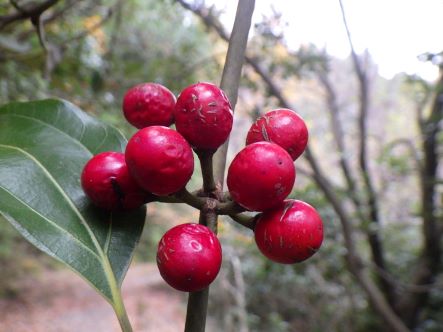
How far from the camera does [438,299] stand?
3.80m

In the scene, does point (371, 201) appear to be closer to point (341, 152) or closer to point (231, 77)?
point (341, 152)

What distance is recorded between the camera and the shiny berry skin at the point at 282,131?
683mm

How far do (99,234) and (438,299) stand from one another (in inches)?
153

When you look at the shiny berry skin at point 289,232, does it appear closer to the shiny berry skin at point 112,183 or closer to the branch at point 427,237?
the shiny berry skin at point 112,183

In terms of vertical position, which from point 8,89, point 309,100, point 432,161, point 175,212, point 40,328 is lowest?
point 40,328

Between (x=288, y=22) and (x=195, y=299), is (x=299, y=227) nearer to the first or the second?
(x=195, y=299)

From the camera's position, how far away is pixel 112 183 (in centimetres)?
67

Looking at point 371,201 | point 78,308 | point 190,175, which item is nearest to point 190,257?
point 190,175

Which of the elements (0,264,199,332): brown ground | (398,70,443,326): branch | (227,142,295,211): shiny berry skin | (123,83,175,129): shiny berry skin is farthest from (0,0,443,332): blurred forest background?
(0,264,199,332): brown ground

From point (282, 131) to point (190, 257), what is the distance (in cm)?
25

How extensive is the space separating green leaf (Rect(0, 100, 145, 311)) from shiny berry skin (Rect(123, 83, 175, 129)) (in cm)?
14

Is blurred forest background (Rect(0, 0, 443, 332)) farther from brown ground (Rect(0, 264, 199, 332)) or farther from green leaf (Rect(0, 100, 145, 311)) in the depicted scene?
brown ground (Rect(0, 264, 199, 332))

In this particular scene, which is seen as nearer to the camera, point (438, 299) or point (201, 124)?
point (201, 124)

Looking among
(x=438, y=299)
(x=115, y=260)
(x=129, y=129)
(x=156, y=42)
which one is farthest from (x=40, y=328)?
(x=115, y=260)
